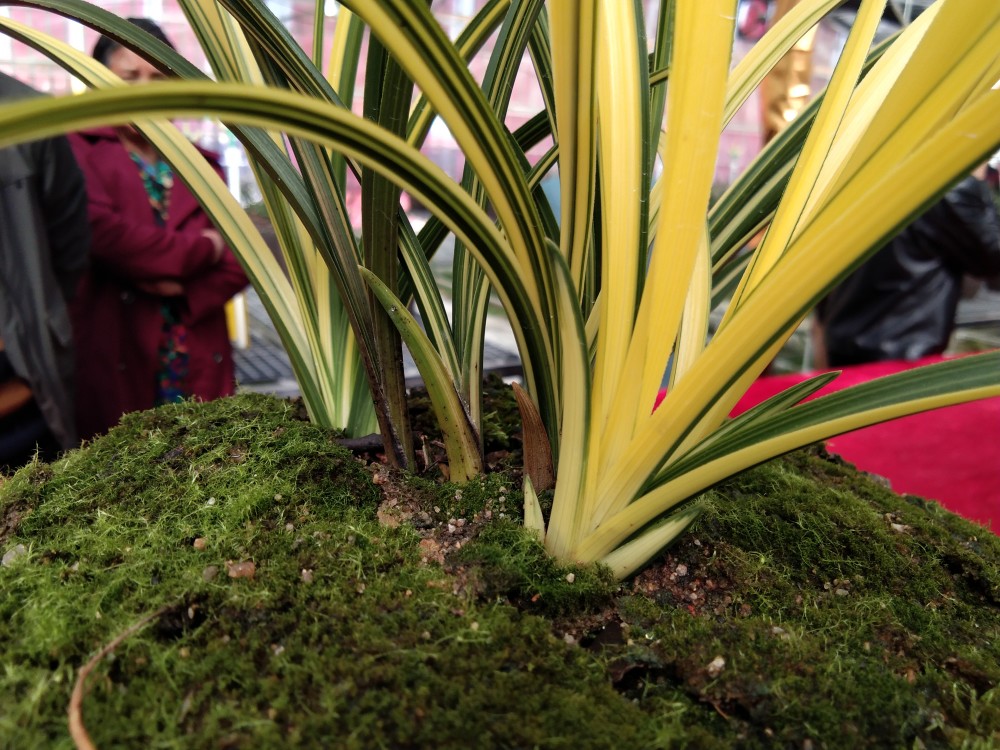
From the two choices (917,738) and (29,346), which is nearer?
(917,738)

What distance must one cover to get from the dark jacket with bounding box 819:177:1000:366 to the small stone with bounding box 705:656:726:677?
1394mm

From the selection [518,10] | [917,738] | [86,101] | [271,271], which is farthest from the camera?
[271,271]

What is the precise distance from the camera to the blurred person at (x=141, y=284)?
3.80ft

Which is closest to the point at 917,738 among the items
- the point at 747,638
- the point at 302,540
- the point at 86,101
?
the point at 747,638

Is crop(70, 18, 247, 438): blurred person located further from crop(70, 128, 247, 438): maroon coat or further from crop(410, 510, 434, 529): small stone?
crop(410, 510, 434, 529): small stone

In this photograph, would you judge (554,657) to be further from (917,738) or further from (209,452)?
(209,452)

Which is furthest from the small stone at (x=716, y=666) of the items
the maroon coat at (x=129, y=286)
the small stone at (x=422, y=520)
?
the maroon coat at (x=129, y=286)

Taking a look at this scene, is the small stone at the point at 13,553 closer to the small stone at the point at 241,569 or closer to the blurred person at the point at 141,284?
the small stone at the point at 241,569

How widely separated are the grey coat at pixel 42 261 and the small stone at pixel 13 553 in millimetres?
578

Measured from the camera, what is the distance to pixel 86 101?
221 mm

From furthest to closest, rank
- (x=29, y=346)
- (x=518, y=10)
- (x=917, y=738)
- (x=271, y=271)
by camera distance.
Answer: (x=29, y=346) → (x=271, y=271) → (x=518, y=10) → (x=917, y=738)

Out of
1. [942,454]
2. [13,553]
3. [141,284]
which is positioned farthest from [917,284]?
[13,553]

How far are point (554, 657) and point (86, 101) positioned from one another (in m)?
0.33

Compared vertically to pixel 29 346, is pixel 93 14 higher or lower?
higher
